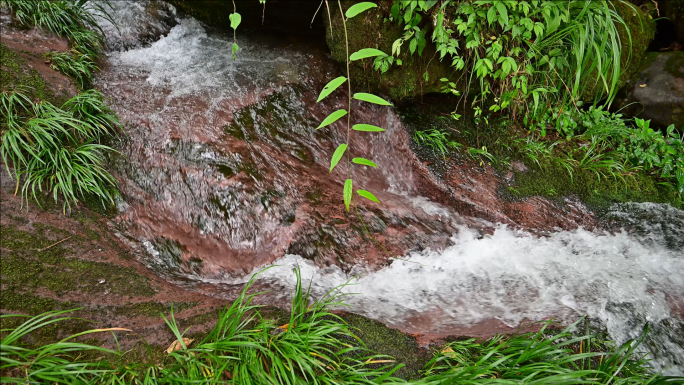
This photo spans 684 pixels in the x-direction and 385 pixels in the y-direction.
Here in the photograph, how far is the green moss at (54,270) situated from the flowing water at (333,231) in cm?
36

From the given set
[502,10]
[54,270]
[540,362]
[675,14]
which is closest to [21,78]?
[54,270]

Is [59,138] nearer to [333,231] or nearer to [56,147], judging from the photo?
[56,147]

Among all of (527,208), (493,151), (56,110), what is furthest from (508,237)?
(56,110)

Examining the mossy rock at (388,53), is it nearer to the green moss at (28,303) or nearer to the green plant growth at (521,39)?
the green plant growth at (521,39)

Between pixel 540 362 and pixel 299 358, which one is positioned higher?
pixel 299 358

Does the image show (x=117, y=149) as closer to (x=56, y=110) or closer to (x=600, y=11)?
(x=56, y=110)

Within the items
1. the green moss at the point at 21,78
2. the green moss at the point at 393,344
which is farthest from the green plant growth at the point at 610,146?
the green moss at the point at 21,78

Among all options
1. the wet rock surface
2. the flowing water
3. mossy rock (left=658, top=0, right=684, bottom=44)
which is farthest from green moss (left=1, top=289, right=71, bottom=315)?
mossy rock (left=658, top=0, right=684, bottom=44)

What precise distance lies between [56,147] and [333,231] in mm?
2062

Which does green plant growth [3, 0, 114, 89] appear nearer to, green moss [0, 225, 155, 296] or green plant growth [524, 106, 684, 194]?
green moss [0, 225, 155, 296]

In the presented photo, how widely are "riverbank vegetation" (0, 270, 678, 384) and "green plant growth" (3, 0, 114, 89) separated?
7.81 feet

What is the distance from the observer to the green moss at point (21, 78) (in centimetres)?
270

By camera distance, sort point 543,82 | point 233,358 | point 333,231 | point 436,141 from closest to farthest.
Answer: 1. point 233,358
2. point 333,231
3. point 543,82
4. point 436,141

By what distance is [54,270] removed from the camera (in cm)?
211
